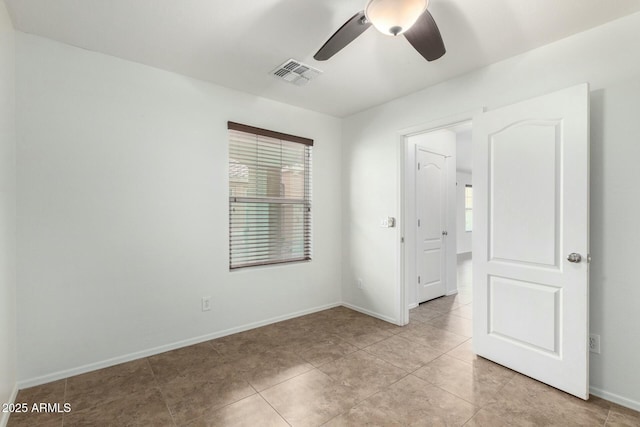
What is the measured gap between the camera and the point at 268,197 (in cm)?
344

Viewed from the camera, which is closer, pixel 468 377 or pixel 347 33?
pixel 347 33

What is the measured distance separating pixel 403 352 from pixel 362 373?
563 mm

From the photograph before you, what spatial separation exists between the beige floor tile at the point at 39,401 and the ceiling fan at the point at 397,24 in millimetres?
2880

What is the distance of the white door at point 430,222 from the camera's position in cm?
405

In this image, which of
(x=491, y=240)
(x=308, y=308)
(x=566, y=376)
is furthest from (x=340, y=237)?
(x=566, y=376)

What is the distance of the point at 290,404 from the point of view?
1996mm

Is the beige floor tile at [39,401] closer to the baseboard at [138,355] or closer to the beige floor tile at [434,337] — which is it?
the baseboard at [138,355]

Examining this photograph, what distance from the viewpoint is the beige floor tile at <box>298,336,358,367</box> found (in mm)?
2605

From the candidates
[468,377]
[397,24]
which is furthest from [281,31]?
[468,377]

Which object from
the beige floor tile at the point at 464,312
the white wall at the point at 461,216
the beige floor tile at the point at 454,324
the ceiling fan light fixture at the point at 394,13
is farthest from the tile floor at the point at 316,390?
the white wall at the point at 461,216

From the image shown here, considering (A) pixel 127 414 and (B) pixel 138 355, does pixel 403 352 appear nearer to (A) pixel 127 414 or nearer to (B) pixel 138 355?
(A) pixel 127 414

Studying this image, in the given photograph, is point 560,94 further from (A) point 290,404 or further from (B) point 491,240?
(A) point 290,404

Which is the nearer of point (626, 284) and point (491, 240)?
point (626, 284)

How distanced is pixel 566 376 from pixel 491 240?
41.3 inches
